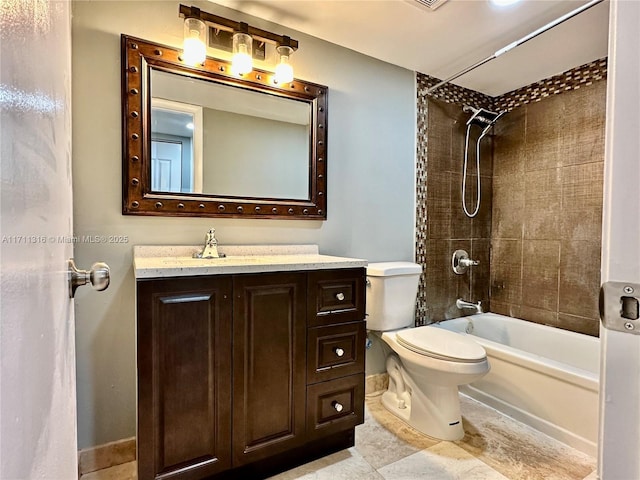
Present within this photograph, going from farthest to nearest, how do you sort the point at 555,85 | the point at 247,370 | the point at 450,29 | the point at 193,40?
1. the point at 555,85
2. the point at 450,29
3. the point at 193,40
4. the point at 247,370

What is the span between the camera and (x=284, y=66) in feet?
5.85

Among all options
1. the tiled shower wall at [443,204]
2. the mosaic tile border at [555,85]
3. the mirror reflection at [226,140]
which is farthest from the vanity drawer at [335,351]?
the mosaic tile border at [555,85]

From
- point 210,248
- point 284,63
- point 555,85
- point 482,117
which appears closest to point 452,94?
point 482,117

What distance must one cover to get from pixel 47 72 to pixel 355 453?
1837 millimetres

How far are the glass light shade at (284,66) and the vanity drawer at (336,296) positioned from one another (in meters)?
1.07

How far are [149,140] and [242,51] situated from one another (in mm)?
630

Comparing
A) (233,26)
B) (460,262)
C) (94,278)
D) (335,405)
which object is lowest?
(335,405)

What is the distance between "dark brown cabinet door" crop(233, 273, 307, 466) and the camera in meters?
1.36

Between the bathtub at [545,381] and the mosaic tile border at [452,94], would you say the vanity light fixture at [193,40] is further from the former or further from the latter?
the bathtub at [545,381]

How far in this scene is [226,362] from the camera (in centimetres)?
133

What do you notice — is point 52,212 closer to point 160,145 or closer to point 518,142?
point 160,145

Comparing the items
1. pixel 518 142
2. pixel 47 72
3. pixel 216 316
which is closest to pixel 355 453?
pixel 216 316

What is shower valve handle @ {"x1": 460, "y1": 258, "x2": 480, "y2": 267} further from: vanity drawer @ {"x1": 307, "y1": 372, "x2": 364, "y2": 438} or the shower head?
vanity drawer @ {"x1": 307, "y1": 372, "x2": 364, "y2": 438}

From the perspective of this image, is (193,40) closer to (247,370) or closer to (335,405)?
Result: (247,370)
